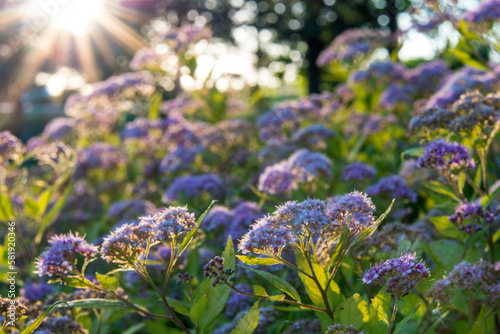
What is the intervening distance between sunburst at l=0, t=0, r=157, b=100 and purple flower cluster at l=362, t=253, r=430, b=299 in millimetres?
15703

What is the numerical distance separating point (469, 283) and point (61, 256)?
1546mm

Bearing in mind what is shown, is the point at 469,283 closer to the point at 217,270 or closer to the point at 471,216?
the point at 471,216

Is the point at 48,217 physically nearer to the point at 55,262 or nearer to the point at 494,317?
the point at 55,262

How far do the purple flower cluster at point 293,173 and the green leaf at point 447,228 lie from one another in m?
0.79

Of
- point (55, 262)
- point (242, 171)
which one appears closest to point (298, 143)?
point (242, 171)

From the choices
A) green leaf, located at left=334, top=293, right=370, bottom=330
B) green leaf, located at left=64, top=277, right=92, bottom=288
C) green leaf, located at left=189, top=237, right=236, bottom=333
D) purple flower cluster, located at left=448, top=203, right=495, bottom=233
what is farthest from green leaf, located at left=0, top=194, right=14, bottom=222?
purple flower cluster, located at left=448, top=203, right=495, bottom=233

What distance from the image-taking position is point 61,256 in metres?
1.92

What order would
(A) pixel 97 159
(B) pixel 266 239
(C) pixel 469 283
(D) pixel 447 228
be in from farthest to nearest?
(A) pixel 97 159, (D) pixel 447 228, (C) pixel 469 283, (B) pixel 266 239

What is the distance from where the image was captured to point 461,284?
1.99 metres

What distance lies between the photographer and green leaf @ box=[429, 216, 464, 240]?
97.4 inches

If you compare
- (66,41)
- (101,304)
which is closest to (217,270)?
(101,304)

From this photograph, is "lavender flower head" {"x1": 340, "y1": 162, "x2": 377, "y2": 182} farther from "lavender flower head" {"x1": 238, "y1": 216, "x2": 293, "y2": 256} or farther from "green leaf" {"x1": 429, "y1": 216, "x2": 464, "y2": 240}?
"lavender flower head" {"x1": 238, "y1": 216, "x2": 293, "y2": 256}

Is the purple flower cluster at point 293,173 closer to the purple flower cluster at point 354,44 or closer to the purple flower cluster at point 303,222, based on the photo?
the purple flower cluster at point 303,222

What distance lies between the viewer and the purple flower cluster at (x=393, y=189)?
296cm
